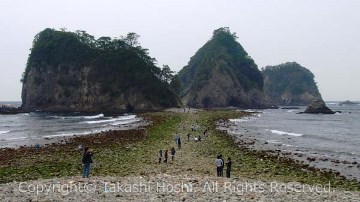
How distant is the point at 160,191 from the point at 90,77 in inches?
5158

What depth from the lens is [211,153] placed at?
117ft

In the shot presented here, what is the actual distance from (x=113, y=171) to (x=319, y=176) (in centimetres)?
1563

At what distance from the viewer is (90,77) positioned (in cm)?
14212

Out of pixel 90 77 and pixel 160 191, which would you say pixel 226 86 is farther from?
pixel 160 191

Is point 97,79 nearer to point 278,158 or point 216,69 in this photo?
point 216,69

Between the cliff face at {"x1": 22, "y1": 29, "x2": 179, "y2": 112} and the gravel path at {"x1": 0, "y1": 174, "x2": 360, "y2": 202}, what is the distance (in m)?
112

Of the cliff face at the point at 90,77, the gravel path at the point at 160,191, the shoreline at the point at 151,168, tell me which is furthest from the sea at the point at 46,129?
the cliff face at the point at 90,77

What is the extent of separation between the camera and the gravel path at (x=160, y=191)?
15.8 meters

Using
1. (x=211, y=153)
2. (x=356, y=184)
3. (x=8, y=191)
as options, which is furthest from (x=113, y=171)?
(x=356, y=184)

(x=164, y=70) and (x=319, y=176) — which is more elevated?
(x=164, y=70)

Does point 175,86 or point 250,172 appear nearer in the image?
point 250,172

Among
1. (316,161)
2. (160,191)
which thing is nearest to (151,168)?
(160,191)

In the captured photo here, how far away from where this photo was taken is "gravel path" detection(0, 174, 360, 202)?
15785 mm

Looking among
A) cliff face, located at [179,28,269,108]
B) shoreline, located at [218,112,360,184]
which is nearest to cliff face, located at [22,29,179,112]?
cliff face, located at [179,28,269,108]
